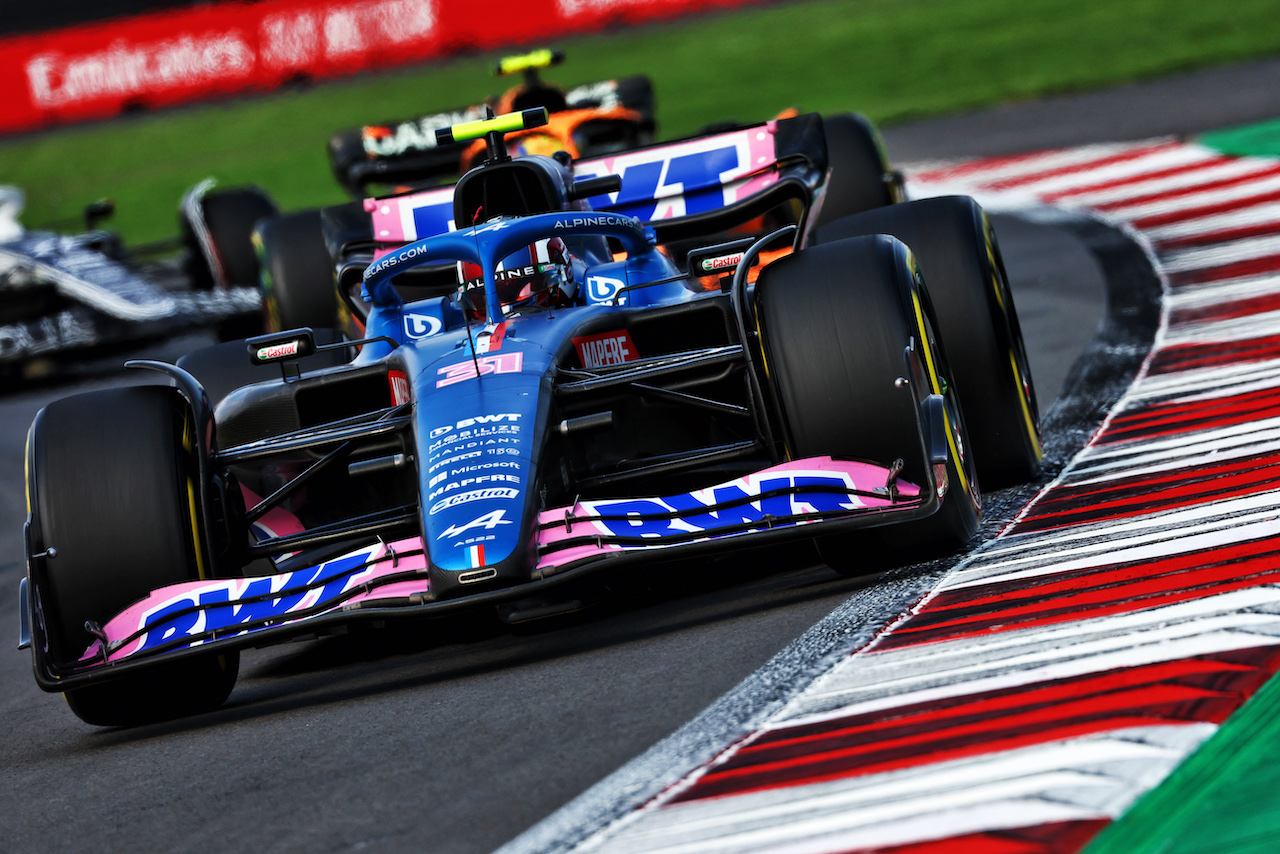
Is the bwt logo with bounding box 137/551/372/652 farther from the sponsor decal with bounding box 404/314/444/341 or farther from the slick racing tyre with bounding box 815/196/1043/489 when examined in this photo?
the slick racing tyre with bounding box 815/196/1043/489

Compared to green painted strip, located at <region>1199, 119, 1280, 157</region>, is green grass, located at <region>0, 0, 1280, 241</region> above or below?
above

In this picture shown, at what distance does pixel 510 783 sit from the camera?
4082 mm

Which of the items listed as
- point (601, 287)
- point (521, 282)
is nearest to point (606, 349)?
point (521, 282)

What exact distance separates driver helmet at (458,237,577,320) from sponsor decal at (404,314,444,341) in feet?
0.84

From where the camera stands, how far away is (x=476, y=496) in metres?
5.05

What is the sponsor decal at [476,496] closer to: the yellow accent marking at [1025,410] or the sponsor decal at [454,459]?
the sponsor decal at [454,459]

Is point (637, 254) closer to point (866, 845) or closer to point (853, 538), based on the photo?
point (853, 538)

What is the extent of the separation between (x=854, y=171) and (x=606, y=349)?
3.94 m

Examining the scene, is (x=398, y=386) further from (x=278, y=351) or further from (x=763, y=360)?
(x=763, y=360)

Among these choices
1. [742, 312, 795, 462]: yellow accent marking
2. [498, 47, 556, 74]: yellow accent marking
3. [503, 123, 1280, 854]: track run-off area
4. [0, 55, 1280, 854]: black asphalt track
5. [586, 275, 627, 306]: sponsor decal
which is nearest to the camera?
[503, 123, 1280, 854]: track run-off area

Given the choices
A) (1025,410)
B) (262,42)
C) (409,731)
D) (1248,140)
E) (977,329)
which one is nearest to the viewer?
(409,731)

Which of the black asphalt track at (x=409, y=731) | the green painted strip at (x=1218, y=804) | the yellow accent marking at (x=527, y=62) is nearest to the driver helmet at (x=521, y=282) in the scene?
the black asphalt track at (x=409, y=731)

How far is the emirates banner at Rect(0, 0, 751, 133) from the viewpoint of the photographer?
29516 mm

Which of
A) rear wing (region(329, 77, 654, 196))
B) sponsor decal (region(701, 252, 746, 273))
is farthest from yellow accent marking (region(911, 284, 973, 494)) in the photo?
rear wing (region(329, 77, 654, 196))
